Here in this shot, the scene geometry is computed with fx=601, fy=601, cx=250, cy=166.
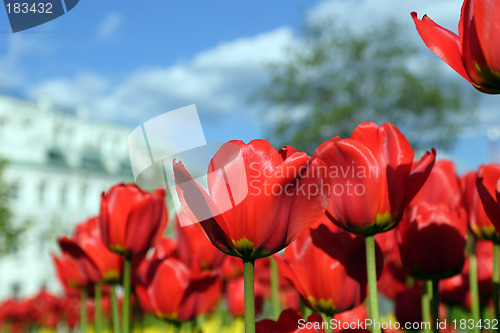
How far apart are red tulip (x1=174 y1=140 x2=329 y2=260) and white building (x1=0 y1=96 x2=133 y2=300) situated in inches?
1297

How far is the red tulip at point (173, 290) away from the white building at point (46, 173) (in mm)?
32201

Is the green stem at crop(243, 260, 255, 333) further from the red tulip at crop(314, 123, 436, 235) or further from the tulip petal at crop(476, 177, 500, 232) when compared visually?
the tulip petal at crop(476, 177, 500, 232)

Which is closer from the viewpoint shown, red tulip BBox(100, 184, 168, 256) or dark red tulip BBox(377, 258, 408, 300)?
red tulip BBox(100, 184, 168, 256)

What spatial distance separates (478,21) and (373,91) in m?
23.8

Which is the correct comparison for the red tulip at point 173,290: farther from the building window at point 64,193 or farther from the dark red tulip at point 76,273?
the building window at point 64,193

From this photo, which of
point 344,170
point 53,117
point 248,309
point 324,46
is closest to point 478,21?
point 344,170

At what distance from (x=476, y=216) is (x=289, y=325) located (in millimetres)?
616

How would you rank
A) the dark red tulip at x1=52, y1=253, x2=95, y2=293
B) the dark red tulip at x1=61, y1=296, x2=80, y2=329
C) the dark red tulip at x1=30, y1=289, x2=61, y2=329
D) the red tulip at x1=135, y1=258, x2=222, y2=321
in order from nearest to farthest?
1. the red tulip at x1=135, y1=258, x2=222, y2=321
2. the dark red tulip at x1=52, y1=253, x2=95, y2=293
3. the dark red tulip at x1=61, y1=296, x2=80, y2=329
4. the dark red tulip at x1=30, y1=289, x2=61, y2=329

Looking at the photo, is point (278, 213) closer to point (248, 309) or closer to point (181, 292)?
point (248, 309)

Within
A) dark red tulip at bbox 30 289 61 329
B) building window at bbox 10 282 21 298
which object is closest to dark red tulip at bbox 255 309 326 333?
dark red tulip at bbox 30 289 61 329

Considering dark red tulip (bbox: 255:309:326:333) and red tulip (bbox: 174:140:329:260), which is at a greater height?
red tulip (bbox: 174:140:329:260)

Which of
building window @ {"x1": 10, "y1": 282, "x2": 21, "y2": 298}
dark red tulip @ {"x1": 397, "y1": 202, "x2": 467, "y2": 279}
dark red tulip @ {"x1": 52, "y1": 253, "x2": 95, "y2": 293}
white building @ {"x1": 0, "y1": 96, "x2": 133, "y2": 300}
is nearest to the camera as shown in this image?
dark red tulip @ {"x1": 397, "y1": 202, "x2": 467, "y2": 279}

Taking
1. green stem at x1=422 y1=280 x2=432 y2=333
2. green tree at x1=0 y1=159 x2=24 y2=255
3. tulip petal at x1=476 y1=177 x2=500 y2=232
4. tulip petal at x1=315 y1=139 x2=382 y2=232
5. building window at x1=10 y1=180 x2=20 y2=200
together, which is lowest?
green stem at x1=422 y1=280 x2=432 y2=333

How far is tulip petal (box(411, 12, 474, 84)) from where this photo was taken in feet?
2.74
